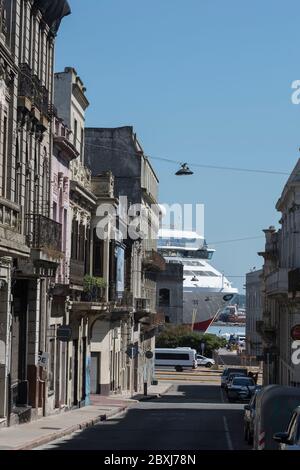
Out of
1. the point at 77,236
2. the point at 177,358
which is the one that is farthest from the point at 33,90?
the point at 177,358

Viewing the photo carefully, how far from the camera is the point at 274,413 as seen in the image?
20.3m

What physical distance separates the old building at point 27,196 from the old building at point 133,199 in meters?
27.2

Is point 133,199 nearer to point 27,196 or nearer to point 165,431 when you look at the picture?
point 27,196

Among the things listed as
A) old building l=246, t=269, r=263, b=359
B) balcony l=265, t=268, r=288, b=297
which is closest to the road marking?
balcony l=265, t=268, r=288, b=297

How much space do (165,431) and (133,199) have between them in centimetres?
3709

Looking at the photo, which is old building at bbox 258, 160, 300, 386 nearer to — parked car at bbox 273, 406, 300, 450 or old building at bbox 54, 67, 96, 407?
old building at bbox 54, 67, 96, 407

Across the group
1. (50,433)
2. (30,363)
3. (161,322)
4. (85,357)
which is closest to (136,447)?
(50,433)

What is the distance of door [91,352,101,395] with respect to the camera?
51281 mm

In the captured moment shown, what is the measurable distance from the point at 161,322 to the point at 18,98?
50.5 metres

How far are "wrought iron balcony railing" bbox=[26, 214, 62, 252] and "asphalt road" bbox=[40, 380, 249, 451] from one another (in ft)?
17.2

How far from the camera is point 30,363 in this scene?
32.1 metres

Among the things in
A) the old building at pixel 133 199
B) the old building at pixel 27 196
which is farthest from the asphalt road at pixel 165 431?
the old building at pixel 133 199
